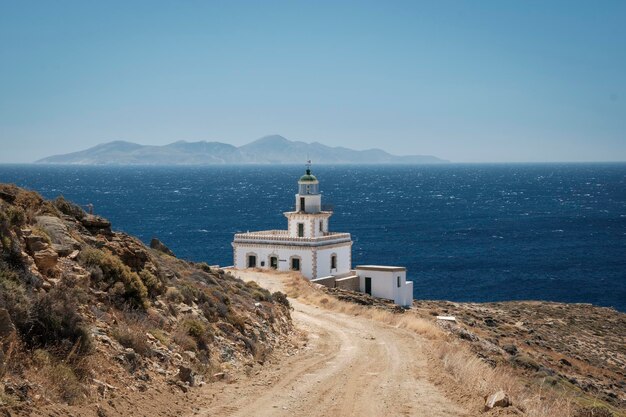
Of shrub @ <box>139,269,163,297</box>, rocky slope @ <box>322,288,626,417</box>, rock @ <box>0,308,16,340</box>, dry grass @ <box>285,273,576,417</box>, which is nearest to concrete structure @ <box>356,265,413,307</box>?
rocky slope @ <box>322,288,626,417</box>

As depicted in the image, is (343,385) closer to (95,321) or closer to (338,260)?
(95,321)

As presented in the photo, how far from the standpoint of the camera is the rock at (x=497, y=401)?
1702 centimetres

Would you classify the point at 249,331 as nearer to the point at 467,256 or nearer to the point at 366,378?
the point at 366,378

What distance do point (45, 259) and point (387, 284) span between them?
3527 centimetres

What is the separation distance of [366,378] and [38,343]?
877cm

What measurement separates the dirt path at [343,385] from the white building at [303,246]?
23819 millimetres

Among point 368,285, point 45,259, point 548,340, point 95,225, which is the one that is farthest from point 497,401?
point 368,285

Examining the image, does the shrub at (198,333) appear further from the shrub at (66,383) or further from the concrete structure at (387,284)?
the concrete structure at (387,284)

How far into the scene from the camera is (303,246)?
52.3 metres

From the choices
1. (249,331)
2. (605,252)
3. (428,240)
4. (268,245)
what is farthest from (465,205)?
(249,331)

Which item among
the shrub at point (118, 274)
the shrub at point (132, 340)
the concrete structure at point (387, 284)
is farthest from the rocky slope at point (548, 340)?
the shrub at point (118, 274)

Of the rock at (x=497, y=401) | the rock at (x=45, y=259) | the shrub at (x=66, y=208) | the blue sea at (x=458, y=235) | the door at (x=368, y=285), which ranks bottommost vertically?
the blue sea at (x=458, y=235)

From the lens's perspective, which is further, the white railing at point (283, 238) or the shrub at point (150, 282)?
the white railing at point (283, 238)

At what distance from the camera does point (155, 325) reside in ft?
64.9
